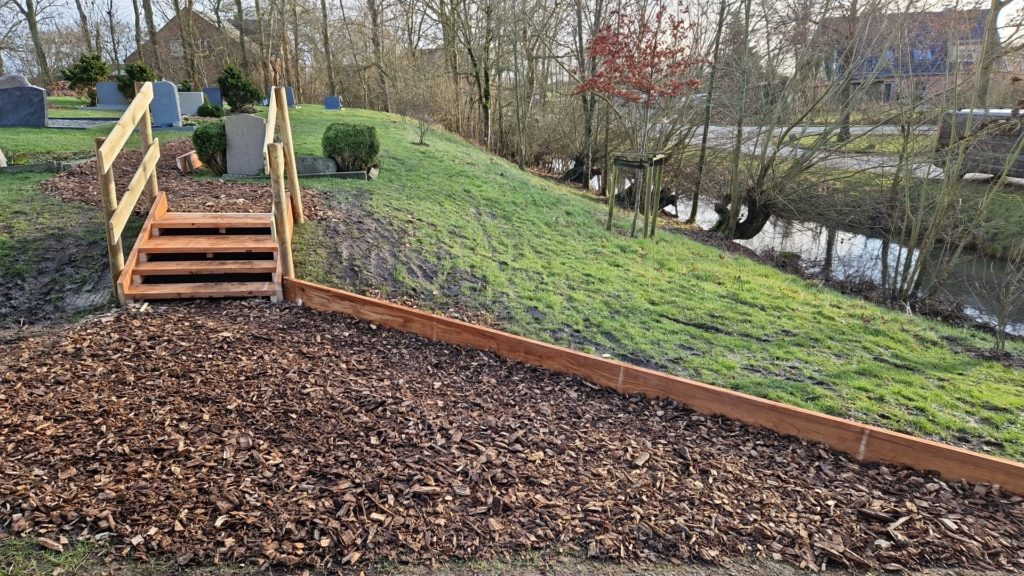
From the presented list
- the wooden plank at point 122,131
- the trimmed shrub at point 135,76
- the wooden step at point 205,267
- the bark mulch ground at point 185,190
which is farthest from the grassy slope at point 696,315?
the trimmed shrub at point 135,76

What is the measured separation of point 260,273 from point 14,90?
1189 cm

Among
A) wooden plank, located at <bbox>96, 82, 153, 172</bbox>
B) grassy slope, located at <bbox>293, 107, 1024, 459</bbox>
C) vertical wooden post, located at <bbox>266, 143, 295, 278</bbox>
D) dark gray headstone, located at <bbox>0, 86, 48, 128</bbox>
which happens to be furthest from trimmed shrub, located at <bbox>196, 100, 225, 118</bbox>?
vertical wooden post, located at <bbox>266, 143, 295, 278</bbox>

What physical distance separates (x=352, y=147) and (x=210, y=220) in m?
3.44

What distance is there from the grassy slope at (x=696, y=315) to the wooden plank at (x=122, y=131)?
1730 millimetres

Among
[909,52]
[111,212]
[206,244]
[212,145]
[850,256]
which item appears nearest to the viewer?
[111,212]

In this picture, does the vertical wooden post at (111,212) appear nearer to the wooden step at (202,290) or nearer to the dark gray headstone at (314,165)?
the wooden step at (202,290)

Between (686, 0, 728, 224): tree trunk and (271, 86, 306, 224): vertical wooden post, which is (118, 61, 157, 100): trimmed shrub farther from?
(686, 0, 728, 224): tree trunk

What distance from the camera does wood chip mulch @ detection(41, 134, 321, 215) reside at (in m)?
6.38

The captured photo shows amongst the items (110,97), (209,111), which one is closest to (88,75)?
(110,97)

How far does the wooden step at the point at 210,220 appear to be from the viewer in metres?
5.50

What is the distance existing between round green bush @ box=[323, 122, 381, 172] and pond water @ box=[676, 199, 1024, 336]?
893cm

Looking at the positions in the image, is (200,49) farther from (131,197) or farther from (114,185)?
(131,197)

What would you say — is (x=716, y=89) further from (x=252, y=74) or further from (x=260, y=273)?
(x=252, y=74)

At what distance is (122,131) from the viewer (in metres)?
4.91
